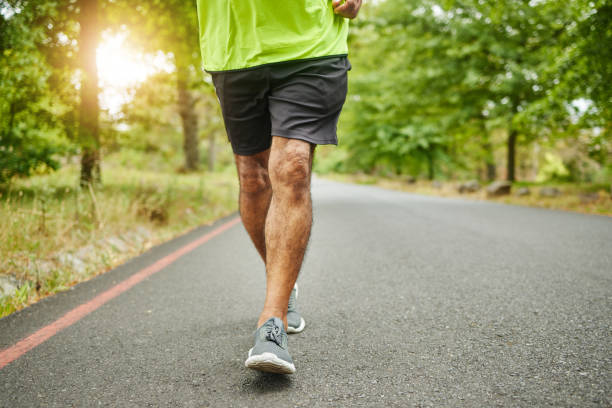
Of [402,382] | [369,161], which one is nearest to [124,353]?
[402,382]

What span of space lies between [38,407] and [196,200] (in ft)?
21.1

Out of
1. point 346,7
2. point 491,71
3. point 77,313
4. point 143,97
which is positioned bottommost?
point 77,313

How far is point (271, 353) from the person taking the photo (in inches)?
56.6

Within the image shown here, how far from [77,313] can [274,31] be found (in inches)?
74.9

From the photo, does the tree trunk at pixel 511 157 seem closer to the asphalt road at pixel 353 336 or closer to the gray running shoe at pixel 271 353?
the asphalt road at pixel 353 336

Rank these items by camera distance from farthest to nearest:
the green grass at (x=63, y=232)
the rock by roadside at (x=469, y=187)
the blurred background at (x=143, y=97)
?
the rock by roadside at (x=469, y=187) < the blurred background at (x=143, y=97) < the green grass at (x=63, y=232)

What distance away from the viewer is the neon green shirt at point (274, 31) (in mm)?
1733

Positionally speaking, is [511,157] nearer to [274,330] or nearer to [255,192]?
[255,192]

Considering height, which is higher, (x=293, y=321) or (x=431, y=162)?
(x=431, y=162)

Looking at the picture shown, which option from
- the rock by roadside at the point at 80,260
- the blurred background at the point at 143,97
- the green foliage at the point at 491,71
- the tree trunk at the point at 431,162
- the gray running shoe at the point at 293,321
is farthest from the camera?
the tree trunk at the point at 431,162

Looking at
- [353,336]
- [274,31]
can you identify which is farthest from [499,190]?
[274,31]

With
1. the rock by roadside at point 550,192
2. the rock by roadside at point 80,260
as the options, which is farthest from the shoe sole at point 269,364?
the rock by roadside at point 550,192

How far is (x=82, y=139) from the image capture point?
5.32m

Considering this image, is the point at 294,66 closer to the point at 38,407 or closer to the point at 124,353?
the point at 124,353
